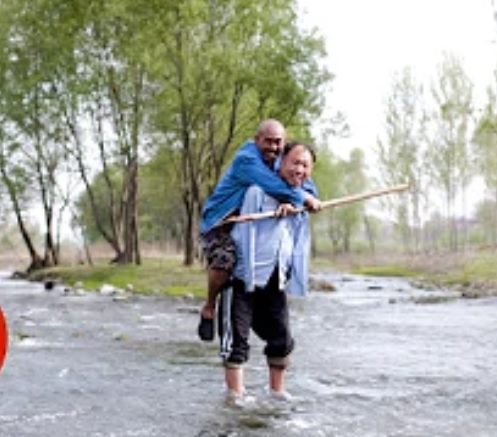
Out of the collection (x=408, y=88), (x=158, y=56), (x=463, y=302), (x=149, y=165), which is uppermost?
(x=408, y=88)

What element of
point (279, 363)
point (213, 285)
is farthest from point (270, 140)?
point (279, 363)

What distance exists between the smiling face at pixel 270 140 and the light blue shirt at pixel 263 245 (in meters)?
0.30

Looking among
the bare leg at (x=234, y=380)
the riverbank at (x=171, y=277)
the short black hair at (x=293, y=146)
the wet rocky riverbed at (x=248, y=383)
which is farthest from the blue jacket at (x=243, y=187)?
the riverbank at (x=171, y=277)

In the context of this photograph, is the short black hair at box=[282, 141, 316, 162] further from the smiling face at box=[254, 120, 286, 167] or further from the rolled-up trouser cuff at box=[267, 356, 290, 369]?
the rolled-up trouser cuff at box=[267, 356, 290, 369]

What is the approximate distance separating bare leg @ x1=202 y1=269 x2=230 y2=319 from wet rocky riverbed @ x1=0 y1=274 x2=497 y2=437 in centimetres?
62

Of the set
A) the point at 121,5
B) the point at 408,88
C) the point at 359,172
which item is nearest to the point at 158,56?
the point at 121,5

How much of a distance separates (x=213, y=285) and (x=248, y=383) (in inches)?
45.7

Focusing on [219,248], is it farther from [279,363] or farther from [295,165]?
[279,363]

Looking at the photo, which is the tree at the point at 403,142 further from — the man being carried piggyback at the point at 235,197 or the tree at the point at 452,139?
the man being carried piggyback at the point at 235,197

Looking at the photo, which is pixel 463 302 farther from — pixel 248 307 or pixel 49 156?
pixel 49 156

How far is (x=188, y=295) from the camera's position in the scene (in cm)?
2009

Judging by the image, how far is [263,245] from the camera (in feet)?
18.2

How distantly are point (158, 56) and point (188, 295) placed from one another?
12511mm

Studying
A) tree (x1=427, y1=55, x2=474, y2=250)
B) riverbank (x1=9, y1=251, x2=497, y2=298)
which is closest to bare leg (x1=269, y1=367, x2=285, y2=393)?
riverbank (x1=9, y1=251, x2=497, y2=298)
